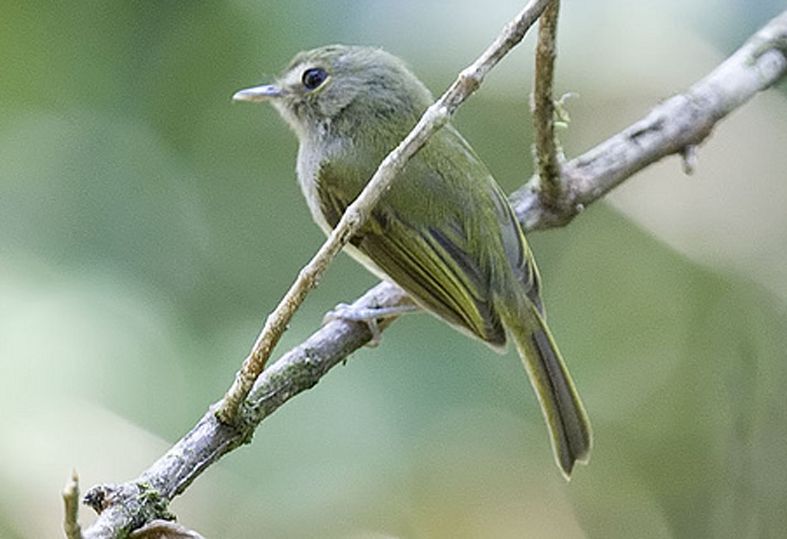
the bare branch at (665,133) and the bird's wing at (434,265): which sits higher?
the bird's wing at (434,265)

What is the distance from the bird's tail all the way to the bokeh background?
34 centimetres

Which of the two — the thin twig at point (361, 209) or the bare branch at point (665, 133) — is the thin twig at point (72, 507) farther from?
the bare branch at point (665, 133)

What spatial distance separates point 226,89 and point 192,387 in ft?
3.79

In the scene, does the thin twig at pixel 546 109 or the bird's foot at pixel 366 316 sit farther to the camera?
the bird's foot at pixel 366 316

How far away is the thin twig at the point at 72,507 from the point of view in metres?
1.41

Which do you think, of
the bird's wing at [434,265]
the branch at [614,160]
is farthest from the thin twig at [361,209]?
the bird's wing at [434,265]

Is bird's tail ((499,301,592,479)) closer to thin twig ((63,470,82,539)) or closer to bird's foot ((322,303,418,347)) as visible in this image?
bird's foot ((322,303,418,347))

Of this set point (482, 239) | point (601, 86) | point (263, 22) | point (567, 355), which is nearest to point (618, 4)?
point (601, 86)

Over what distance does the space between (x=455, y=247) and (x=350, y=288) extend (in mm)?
946

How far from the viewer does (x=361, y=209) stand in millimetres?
1955

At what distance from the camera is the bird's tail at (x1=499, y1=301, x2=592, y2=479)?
2912 mm

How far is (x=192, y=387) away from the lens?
3.34m

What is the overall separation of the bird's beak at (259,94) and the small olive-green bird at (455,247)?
0.29 metres

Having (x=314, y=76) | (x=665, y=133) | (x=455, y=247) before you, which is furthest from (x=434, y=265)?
(x=314, y=76)
